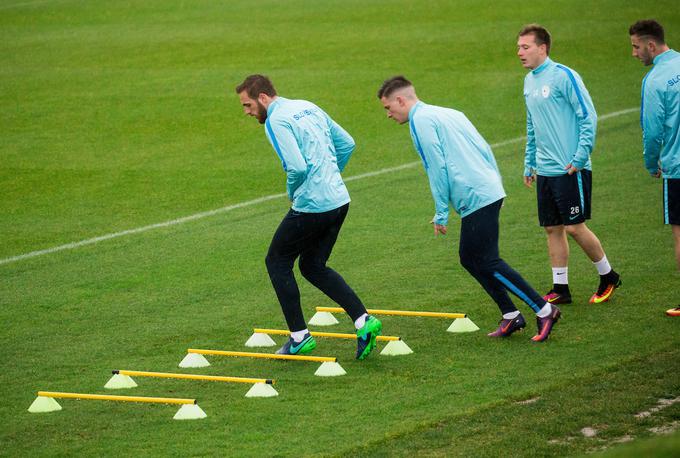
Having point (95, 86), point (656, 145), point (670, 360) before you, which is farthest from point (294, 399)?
point (95, 86)

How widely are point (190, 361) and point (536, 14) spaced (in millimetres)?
22209

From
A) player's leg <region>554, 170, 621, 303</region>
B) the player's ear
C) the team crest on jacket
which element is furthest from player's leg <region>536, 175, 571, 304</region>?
the player's ear

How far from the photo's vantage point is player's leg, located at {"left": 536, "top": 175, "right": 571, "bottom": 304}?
32.7 feet

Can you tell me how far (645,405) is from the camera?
23.7ft

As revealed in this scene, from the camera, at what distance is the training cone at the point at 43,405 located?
7.81 metres

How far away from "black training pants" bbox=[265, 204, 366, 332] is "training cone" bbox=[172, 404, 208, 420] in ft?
5.18

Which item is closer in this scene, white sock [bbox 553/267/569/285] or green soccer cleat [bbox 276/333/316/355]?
green soccer cleat [bbox 276/333/316/355]

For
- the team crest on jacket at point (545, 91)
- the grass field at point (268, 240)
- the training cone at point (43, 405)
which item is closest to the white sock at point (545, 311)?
the grass field at point (268, 240)

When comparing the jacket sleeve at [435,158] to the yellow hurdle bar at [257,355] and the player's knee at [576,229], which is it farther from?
the player's knee at [576,229]

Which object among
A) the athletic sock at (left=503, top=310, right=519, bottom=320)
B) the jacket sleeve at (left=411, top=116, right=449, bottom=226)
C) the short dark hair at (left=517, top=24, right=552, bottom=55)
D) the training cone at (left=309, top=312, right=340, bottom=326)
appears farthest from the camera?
the training cone at (left=309, top=312, right=340, bottom=326)

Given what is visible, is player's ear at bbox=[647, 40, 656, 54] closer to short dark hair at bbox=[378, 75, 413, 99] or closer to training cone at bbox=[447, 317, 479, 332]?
short dark hair at bbox=[378, 75, 413, 99]

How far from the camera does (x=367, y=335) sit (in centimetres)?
866

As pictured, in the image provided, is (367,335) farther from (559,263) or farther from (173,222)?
(173,222)

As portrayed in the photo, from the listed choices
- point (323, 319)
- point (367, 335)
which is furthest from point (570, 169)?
point (323, 319)
